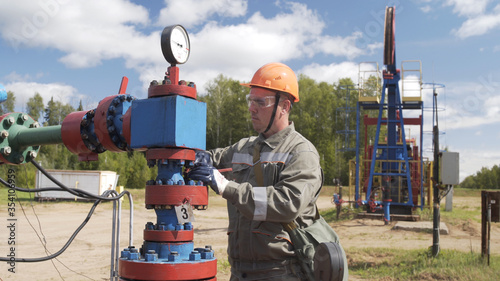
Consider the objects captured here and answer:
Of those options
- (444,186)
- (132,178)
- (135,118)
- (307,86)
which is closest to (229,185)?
(135,118)

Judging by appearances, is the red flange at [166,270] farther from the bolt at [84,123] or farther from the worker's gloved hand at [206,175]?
the bolt at [84,123]

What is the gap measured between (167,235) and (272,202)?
0.52 meters

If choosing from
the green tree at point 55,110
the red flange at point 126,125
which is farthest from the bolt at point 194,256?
the green tree at point 55,110

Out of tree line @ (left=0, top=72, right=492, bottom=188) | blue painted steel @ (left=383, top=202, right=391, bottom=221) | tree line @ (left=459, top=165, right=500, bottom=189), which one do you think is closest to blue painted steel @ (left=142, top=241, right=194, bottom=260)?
blue painted steel @ (left=383, top=202, right=391, bottom=221)

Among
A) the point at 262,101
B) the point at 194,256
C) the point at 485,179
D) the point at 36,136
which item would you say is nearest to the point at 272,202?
the point at 194,256

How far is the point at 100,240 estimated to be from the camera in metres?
11.2

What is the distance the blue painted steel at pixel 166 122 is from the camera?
6.40 feet

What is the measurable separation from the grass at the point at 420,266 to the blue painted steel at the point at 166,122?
6126mm

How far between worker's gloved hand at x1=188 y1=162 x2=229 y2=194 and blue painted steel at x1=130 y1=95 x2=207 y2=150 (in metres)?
0.10

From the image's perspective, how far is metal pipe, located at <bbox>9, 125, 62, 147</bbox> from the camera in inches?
94.9

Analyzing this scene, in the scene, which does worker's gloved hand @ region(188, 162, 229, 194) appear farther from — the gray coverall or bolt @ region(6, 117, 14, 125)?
bolt @ region(6, 117, 14, 125)

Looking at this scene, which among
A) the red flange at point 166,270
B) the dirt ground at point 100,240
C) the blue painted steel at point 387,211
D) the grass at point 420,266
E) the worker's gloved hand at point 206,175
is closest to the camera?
the red flange at point 166,270

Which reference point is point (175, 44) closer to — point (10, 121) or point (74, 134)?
point (74, 134)

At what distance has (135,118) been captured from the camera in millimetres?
2061
